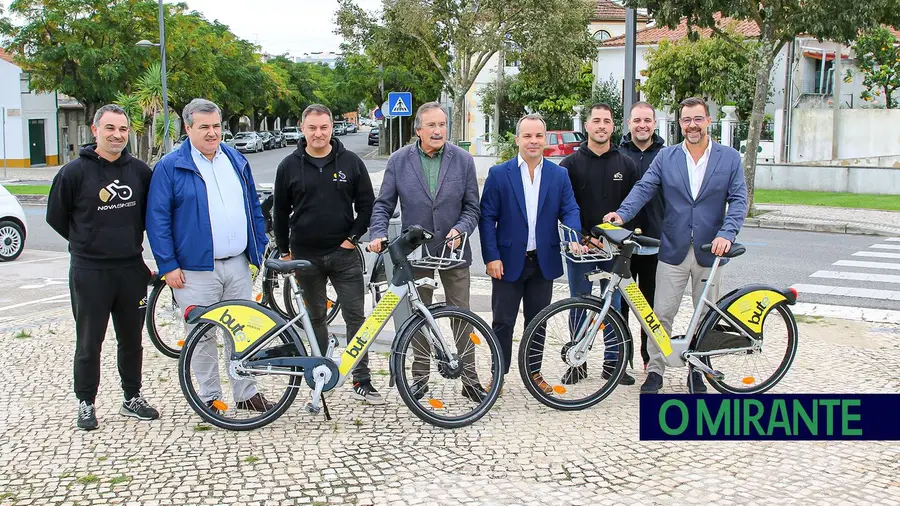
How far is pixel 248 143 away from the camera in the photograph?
58094 millimetres

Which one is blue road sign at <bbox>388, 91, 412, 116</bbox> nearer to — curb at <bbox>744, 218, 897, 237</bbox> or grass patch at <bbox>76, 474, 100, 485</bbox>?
curb at <bbox>744, 218, 897, 237</bbox>

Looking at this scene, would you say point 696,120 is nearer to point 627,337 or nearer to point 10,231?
point 627,337

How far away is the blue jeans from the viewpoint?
18.5ft

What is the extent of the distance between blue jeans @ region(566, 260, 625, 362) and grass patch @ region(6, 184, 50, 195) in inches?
907

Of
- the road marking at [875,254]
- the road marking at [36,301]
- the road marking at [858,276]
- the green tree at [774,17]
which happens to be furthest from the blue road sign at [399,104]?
the road marking at [36,301]

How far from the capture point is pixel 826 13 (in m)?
16.8

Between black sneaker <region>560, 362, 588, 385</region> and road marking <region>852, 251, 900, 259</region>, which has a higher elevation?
road marking <region>852, 251, 900, 259</region>

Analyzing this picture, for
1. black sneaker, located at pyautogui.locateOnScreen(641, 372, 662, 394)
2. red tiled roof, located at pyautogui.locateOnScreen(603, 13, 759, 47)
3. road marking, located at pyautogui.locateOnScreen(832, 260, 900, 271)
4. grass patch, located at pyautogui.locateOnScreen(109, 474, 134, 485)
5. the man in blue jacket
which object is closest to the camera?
grass patch, located at pyautogui.locateOnScreen(109, 474, 134, 485)

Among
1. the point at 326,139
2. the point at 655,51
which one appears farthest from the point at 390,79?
the point at 326,139

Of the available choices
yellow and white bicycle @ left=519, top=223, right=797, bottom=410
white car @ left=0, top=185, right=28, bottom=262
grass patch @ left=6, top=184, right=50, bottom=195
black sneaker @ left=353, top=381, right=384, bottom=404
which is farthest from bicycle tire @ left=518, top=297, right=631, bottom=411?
grass patch @ left=6, top=184, right=50, bottom=195

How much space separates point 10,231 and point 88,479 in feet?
32.5

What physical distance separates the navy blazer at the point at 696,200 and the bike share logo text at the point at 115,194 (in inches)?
116

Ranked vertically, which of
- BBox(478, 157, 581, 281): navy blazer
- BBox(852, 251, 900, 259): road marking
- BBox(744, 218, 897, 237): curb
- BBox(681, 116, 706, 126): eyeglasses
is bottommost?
BBox(852, 251, 900, 259): road marking

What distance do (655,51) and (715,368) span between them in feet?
114
